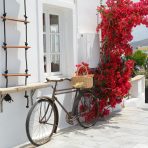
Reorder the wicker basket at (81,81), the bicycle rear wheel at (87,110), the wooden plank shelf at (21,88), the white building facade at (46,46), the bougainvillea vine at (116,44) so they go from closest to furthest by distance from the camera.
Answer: the wooden plank shelf at (21,88), the white building facade at (46,46), the wicker basket at (81,81), the bicycle rear wheel at (87,110), the bougainvillea vine at (116,44)

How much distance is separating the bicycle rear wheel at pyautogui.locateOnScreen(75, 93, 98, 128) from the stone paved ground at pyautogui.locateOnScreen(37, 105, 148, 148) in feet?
0.60

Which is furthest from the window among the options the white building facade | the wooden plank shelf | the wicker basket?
the wooden plank shelf

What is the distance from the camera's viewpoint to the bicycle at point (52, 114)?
6652 millimetres

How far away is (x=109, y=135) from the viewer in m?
7.22

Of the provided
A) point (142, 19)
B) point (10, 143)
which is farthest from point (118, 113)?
point (10, 143)

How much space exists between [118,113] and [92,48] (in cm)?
224

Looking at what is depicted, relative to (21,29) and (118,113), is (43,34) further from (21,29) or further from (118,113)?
(118,113)

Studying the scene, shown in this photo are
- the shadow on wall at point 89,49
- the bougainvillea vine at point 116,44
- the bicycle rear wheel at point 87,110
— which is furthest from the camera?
the shadow on wall at point 89,49

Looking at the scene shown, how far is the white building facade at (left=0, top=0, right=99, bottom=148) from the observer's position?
20.6ft

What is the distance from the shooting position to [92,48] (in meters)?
8.64

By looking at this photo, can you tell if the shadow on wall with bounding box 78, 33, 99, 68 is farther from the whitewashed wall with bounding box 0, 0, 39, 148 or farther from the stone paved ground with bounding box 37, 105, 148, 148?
the whitewashed wall with bounding box 0, 0, 39, 148

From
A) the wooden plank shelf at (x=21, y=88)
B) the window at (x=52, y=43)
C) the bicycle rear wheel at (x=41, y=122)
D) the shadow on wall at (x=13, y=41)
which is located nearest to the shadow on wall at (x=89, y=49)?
the window at (x=52, y=43)

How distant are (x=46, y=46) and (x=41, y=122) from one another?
71.4 inches

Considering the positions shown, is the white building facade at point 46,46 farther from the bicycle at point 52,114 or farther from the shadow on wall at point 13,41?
the bicycle at point 52,114
